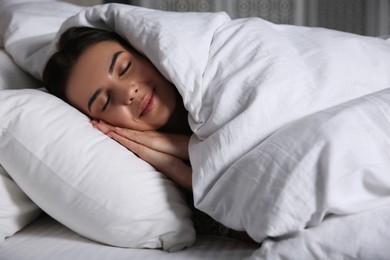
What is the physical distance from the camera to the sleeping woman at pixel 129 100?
103cm

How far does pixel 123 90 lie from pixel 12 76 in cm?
37

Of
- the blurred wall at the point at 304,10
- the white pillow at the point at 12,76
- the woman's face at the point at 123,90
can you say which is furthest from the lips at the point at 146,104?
the blurred wall at the point at 304,10

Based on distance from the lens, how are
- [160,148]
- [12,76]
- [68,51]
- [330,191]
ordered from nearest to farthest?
1. [330,191]
2. [160,148]
3. [68,51]
4. [12,76]

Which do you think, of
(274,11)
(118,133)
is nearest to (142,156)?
(118,133)

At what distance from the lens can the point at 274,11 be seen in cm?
246

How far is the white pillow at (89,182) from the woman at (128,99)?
0.05 m

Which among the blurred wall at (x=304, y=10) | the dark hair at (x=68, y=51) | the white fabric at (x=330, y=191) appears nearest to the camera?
the white fabric at (x=330, y=191)

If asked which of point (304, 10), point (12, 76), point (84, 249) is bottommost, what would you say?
point (304, 10)

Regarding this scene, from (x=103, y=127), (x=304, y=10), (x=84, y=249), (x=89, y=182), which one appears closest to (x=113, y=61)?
(x=103, y=127)

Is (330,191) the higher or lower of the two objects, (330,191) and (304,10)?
the higher

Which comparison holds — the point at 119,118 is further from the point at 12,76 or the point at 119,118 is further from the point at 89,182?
the point at 12,76

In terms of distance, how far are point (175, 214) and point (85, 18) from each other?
530 millimetres

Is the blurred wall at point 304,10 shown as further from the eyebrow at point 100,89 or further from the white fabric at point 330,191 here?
the white fabric at point 330,191

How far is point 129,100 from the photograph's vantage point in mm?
1062
